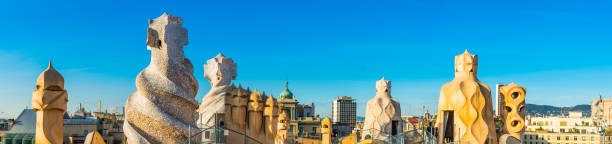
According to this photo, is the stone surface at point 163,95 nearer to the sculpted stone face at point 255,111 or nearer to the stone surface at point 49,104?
the stone surface at point 49,104

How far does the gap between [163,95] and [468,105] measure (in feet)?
23.7

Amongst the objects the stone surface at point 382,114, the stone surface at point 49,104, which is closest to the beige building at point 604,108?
the stone surface at point 382,114

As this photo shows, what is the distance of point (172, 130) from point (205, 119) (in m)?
4.66

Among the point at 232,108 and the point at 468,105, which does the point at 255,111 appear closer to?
the point at 232,108

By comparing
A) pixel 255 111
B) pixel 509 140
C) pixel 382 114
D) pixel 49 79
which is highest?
pixel 49 79

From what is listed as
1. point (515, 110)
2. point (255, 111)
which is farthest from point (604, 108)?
point (255, 111)

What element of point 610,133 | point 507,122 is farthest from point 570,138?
point 507,122

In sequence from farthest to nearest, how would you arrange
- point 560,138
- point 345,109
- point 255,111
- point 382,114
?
point 345,109 < point 560,138 < point 382,114 < point 255,111

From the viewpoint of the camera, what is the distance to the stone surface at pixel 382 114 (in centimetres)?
1652

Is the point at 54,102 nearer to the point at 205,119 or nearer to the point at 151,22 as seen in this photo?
the point at 151,22

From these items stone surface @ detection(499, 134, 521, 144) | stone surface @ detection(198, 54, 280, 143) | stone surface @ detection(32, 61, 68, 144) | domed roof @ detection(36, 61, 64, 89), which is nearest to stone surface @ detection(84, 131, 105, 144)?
stone surface @ detection(32, 61, 68, 144)

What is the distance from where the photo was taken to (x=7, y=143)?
63.9 ft

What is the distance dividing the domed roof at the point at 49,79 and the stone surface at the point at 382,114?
10.3m

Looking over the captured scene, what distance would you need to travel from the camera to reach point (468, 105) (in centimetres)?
1214
